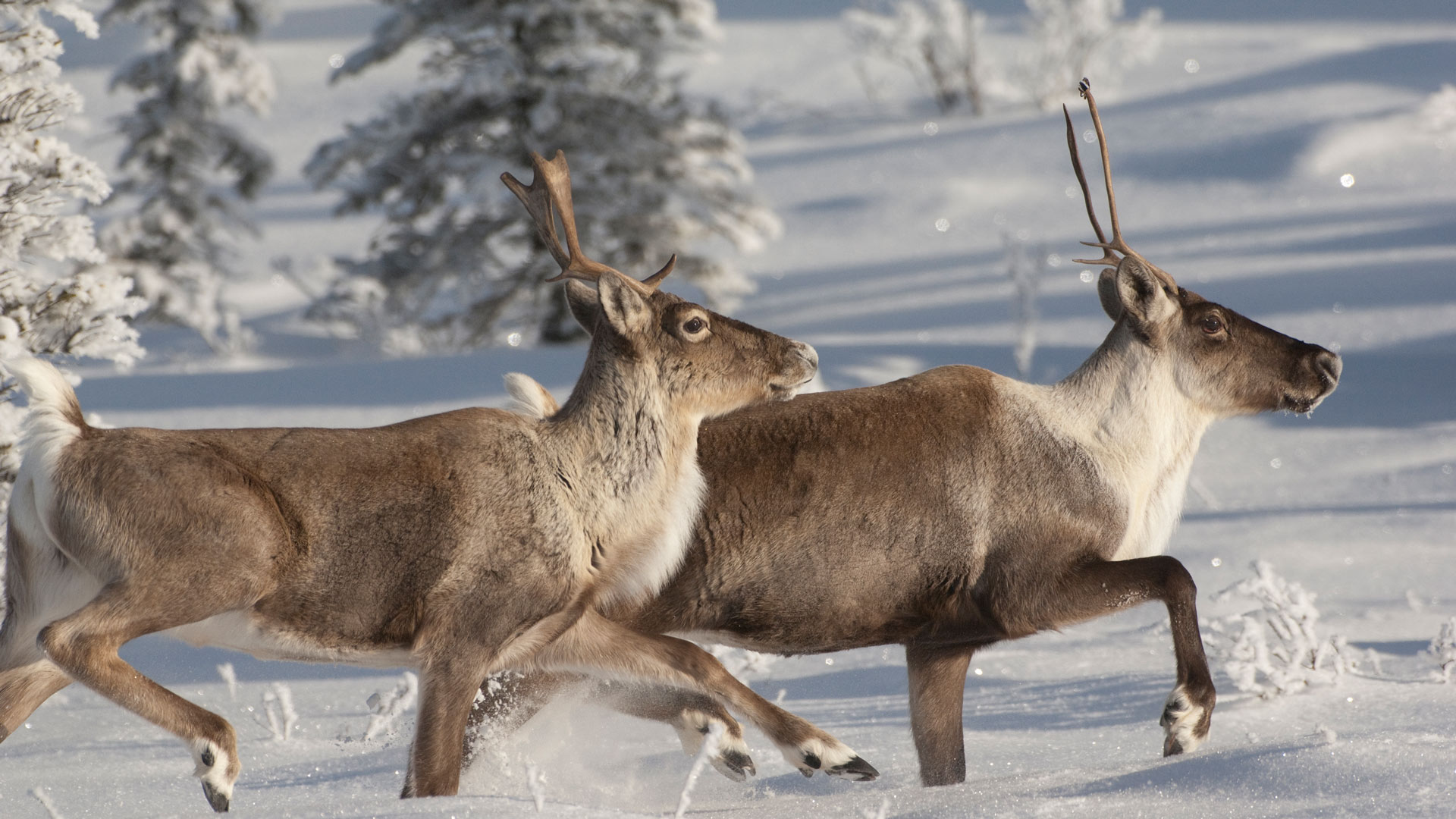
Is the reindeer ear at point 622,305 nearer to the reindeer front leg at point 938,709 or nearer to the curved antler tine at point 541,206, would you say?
the curved antler tine at point 541,206

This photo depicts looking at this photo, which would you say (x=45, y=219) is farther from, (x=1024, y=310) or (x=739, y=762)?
(x=1024, y=310)

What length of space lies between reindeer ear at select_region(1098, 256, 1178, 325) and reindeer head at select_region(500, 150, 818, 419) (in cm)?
111

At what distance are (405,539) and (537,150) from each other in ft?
36.2

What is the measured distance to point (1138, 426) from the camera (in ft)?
15.9

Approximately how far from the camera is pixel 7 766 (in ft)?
17.0

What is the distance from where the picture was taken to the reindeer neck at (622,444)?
14.2ft

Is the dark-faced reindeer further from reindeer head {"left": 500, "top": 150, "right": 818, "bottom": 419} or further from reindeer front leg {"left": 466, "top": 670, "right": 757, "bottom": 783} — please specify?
reindeer head {"left": 500, "top": 150, "right": 818, "bottom": 419}

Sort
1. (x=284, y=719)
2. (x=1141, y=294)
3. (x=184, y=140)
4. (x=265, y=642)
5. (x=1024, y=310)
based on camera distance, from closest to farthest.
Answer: (x=265, y=642) < (x=1141, y=294) < (x=284, y=719) < (x=1024, y=310) < (x=184, y=140)

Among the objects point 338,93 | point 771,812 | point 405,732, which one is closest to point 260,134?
point 338,93

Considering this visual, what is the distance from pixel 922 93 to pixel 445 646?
2382 cm

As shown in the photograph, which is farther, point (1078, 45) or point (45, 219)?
point (1078, 45)

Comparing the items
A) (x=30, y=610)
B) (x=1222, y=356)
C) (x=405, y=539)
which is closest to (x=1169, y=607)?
(x=1222, y=356)

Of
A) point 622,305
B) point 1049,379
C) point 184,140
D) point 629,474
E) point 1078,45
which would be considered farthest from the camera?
point 1078,45

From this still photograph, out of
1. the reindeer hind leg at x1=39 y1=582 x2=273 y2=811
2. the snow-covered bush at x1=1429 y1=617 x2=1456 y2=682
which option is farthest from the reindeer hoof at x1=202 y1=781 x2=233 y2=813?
the snow-covered bush at x1=1429 y1=617 x2=1456 y2=682
